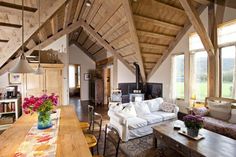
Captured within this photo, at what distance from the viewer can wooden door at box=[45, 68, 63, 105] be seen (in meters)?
4.75

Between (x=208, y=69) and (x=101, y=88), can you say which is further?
(x=101, y=88)

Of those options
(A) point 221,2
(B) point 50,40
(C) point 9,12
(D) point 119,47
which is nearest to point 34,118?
(C) point 9,12

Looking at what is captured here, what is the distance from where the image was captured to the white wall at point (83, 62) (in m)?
8.77

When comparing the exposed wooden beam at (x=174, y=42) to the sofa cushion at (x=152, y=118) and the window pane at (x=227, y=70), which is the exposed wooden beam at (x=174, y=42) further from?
the sofa cushion at (x=152, y=118)

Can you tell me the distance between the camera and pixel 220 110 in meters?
3.77

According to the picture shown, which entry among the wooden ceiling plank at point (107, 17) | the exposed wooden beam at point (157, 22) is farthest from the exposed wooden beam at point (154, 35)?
the wooden ceiling plank at point (107, 17)

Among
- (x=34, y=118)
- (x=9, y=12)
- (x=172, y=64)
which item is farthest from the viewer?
(x=172, y=64)

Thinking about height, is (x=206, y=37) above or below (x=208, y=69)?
above

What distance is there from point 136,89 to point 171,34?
271 cm

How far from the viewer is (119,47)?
6.21 m

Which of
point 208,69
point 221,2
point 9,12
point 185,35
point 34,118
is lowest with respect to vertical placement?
point 34,118

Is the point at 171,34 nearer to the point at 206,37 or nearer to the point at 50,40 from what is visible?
the point at 206,37

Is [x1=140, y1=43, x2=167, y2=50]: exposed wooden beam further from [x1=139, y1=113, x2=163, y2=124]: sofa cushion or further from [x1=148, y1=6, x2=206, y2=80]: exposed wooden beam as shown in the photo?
[x1=139, y1=113, x2=163, y2=124]: sofa cushion

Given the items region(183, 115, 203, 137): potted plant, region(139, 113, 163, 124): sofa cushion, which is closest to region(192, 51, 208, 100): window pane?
region(139, 113, 163, 124): sofa cushion
